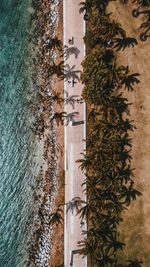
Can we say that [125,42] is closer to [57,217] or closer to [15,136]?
[15,136]

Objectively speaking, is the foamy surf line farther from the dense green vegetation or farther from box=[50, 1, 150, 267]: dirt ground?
box=[50, 1, 150, 267]: dirt ground

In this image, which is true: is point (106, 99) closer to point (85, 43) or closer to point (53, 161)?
point (85, 43)

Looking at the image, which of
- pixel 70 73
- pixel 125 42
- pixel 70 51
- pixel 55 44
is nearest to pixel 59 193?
pixel 70 73

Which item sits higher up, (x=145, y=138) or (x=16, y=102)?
(x=16, y=102)

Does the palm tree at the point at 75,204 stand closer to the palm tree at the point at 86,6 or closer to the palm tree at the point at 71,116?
the palm tree at the point at 71,116

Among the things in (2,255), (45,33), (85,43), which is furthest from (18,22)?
(2,255)
